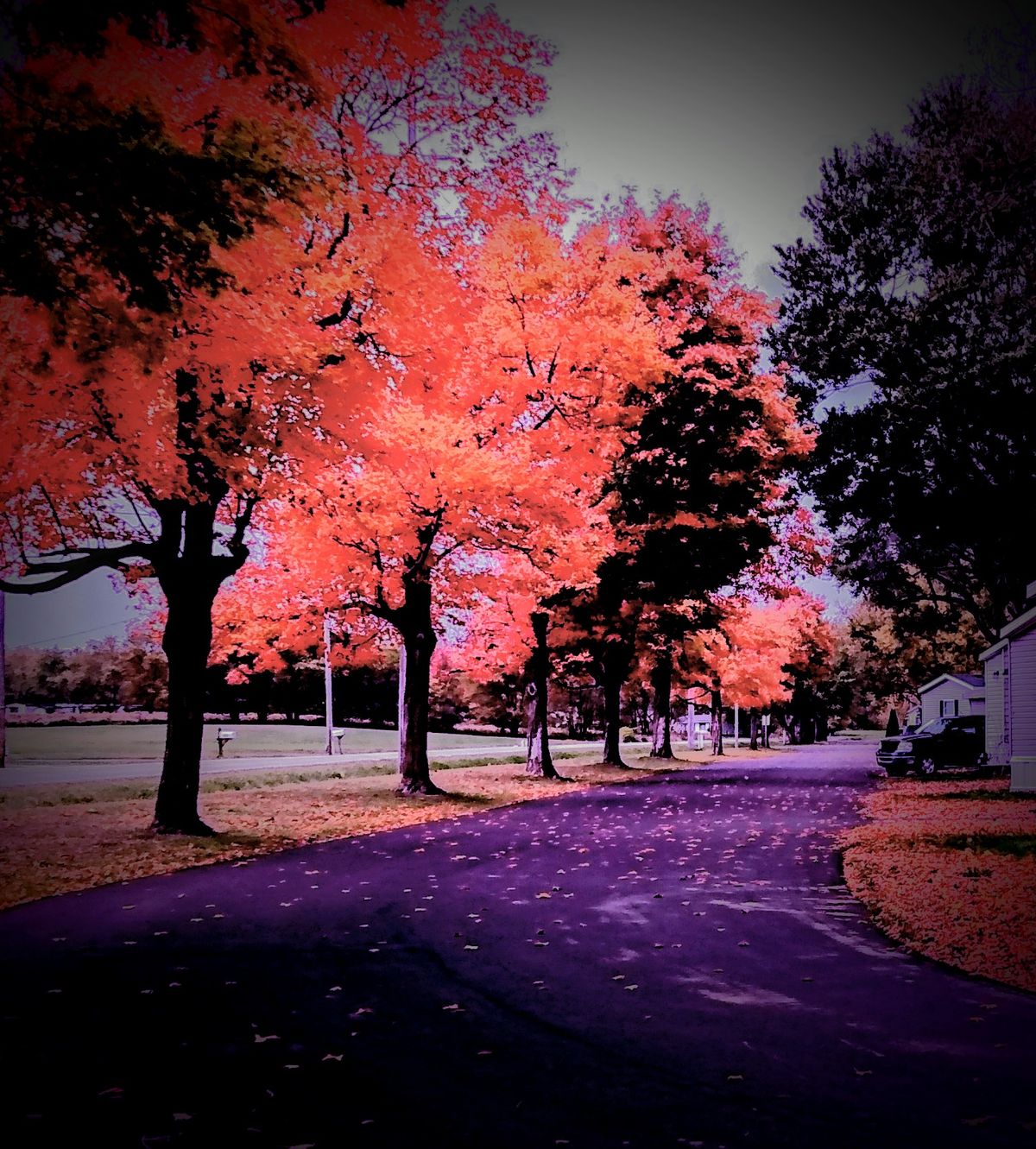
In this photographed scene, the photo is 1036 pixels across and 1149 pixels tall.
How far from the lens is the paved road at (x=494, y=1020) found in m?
4.11

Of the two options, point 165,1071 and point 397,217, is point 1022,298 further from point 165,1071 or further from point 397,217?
point 165,1071

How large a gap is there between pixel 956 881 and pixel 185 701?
11.1m

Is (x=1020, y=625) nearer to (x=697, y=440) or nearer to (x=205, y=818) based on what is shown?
(x=697, y=440)

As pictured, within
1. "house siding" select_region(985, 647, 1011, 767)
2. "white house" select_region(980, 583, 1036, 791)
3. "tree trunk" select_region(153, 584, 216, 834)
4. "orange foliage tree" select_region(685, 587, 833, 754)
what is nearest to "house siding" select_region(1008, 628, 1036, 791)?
"white house" select_region(980, 583, 1036, 791)

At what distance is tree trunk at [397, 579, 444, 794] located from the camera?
71.5ft

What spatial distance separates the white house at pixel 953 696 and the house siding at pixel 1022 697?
26.2 metres

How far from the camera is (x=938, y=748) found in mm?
36281

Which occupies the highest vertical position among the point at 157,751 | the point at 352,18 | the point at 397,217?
the point at 352,18

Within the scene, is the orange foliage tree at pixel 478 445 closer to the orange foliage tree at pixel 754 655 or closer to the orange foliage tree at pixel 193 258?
the orange foliage tree at pixel 193 258

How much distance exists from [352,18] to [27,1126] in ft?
37.9

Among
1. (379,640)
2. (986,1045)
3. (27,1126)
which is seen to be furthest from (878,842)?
(379,640)

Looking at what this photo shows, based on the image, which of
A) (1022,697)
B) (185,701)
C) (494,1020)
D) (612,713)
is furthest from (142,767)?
(494,1020)

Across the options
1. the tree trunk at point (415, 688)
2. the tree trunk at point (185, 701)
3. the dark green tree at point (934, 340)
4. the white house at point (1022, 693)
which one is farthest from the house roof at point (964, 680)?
the tree trunk at point (185, 701)

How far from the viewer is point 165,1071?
4645 mm
